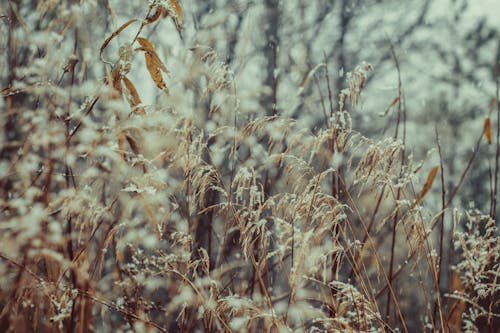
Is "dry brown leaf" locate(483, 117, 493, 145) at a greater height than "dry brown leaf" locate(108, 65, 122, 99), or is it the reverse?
"dry brown leaf" locate(108, 65, 122, 99)

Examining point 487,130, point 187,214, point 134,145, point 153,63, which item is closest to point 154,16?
point 153,63

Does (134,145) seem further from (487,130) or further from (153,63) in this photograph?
(487,130)

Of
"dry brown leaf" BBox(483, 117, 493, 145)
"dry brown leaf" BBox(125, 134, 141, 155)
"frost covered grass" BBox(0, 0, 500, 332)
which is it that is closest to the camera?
"dry brown leaf" BBox(483, 117, 493, 145)

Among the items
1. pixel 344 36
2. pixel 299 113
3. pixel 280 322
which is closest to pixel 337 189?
pixel 280 322

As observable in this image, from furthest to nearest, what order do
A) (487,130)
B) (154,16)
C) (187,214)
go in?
(187,214), (154,16), (487,130)

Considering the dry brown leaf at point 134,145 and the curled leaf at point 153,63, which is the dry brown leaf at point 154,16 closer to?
the curled leaf at point 153,63

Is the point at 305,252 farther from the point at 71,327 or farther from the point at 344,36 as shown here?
the point at 344,36

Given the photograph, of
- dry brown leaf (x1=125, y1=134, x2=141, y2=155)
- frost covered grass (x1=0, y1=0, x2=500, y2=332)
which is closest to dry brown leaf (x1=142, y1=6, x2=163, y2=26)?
frost covered grass (x1=0, y1=0, x2=500, y2=332)

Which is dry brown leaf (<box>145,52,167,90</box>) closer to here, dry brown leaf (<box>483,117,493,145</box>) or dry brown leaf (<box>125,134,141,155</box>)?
dry brown leaf (<box>125,134,141,155</box>)

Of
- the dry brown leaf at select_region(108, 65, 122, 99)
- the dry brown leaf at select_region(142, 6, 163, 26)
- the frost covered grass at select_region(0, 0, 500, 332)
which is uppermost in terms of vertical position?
the dry brown leaf at select_region(142, 6, 163, 26)

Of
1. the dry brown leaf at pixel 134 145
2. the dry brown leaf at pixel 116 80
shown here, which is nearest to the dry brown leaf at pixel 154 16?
the dry brown leaf at pixel 116 80

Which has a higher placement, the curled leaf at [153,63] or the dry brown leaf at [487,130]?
the curled leaf at [153,63]

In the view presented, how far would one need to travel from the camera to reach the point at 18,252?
126 cm

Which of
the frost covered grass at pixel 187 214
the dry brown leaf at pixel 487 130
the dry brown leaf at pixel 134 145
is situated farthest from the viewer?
the dry brown leaf at pixel 134 145
